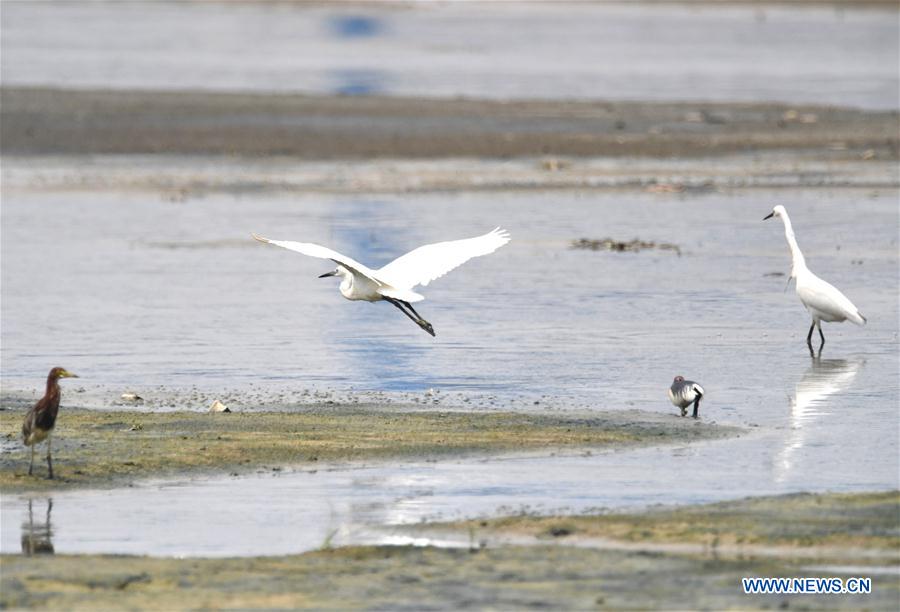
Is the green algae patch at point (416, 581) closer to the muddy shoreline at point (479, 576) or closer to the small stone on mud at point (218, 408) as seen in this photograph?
the muddy shoreline at point (479, 576)

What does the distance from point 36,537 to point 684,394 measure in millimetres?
5178

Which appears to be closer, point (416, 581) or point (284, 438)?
point (416, 581)

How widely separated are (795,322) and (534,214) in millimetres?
9013

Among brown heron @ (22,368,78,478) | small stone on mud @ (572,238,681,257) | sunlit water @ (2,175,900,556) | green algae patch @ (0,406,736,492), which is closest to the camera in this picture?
sunlit water @ (2,175,900,556)

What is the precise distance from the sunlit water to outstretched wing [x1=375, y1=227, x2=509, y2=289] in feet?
3.07

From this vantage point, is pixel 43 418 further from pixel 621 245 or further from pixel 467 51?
pixel 467 51

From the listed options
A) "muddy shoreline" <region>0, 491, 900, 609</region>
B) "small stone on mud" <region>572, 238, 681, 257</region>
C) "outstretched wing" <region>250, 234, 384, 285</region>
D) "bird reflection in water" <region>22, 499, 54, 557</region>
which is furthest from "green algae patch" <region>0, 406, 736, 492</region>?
"small stone on mud" <region>572, 238, 681, 257</region>

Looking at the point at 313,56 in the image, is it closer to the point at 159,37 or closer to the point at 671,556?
the point at 159,37

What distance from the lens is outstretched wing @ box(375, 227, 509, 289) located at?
14.3 m

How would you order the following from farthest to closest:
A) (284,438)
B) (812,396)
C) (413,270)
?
(413,270) < (812,396) < (284,438)

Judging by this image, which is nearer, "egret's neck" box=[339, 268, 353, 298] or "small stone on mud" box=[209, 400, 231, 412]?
"small stone on mud" box=[209, 400, 231, 412]

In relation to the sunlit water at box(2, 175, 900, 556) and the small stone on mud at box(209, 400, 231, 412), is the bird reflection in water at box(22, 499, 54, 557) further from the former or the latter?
the small stone on mud at box(209, 400, 231, 412)

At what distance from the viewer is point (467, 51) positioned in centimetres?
6844

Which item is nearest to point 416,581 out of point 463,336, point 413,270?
point 413,270
